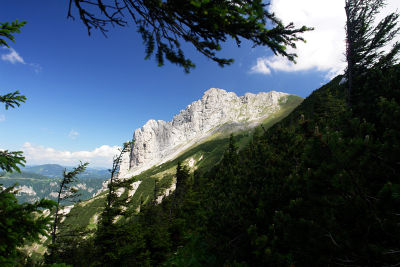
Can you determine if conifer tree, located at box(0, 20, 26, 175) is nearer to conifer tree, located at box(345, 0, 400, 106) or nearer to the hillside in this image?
the hillside

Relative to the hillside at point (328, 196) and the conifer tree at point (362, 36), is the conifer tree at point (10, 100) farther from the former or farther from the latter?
the conifer tree at point (362, 36)

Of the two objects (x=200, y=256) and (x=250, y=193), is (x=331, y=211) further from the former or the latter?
(x=200, y=256)

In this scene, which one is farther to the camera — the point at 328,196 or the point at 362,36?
the point at 362,36

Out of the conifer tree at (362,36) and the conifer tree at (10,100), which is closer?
the conifer tree at (10,100)

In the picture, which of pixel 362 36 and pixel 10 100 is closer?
pixel 10 100

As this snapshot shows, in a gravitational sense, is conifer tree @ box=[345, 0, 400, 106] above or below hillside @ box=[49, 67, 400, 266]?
above

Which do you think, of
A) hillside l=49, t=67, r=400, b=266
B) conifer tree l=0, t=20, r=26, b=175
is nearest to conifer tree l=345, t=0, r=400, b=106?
hillside l=49, t=67, r=400, b=266

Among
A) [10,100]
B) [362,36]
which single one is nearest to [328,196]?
[10,100]

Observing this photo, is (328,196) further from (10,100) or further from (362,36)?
(362,36)

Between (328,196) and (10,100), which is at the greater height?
(10,100)

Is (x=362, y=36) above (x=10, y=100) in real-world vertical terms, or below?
above

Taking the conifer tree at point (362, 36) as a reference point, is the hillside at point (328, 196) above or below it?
below

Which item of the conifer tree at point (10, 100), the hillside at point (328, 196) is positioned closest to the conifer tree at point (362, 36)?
the hillside at point (328, 196)

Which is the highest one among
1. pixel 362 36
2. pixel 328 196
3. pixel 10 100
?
pixel 362 36
